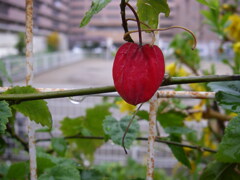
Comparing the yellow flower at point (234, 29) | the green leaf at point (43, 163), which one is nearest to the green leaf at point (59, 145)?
the green leaf at point (43, 163)

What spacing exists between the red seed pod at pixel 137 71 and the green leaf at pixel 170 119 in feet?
0.74

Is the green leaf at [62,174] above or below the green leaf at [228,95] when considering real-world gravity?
below

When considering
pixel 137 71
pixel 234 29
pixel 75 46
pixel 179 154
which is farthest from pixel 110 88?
pixel 75 46

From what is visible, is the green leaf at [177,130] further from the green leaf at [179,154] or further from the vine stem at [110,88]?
the vine stem at [110,88]

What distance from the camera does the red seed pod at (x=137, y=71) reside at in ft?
0.70

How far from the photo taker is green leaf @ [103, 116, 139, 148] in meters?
0.35

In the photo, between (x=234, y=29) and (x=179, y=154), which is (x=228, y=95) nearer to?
(x=179, y=154)

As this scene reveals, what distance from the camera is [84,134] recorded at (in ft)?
1.54

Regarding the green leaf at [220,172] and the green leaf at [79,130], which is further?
the green leaf at [79,130]

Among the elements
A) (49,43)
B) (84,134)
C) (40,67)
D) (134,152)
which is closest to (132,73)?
(84,134)

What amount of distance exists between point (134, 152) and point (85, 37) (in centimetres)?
1715

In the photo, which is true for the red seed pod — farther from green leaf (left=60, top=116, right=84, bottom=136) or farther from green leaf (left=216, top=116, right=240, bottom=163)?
green leaf (left=60, top=116, right=84, bottom=136)

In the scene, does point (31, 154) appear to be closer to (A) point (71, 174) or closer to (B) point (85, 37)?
(A) point (71, 174)

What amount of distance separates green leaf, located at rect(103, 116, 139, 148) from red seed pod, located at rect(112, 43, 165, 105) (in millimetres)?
134
